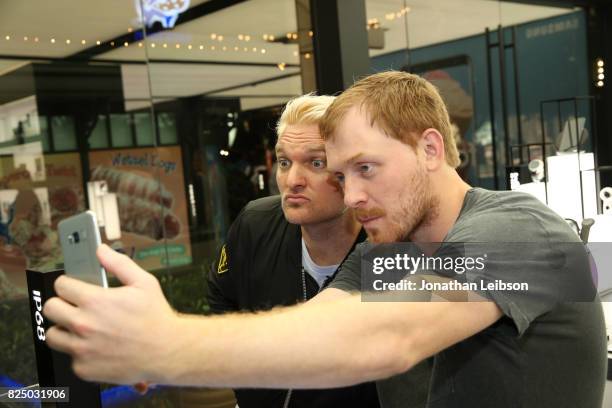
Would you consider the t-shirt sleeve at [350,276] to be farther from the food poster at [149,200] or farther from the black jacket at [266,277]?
the food poster at [149,200]

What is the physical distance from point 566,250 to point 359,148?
0.38 metres

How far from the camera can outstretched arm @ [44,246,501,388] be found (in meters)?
0.67

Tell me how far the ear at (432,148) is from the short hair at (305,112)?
506 millimetres

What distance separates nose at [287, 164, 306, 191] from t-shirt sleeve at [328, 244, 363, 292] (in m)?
0.37

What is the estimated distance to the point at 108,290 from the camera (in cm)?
68

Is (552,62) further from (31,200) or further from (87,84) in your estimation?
(31,200)

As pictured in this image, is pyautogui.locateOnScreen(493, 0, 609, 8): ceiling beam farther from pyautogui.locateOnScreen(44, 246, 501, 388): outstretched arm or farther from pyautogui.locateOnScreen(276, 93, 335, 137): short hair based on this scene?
pyautogui.locateOnScreen(44, 246, 501, 388): outstretched arm

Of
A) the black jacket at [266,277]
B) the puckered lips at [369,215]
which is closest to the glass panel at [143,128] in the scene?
the black jacket at [266,277]

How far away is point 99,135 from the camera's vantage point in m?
3.65

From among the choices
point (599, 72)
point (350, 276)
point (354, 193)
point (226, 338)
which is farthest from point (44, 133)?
point (599, 72)

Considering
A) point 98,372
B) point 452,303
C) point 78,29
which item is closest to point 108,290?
point 98,372

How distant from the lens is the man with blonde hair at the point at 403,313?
2.26 feet

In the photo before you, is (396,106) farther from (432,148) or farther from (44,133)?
(44,133)

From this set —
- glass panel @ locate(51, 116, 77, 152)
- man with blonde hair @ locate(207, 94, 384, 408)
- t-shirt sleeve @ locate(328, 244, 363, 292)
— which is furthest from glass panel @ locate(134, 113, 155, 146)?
t-shirt sleeve @ locate(328, 244, 363, 292)
